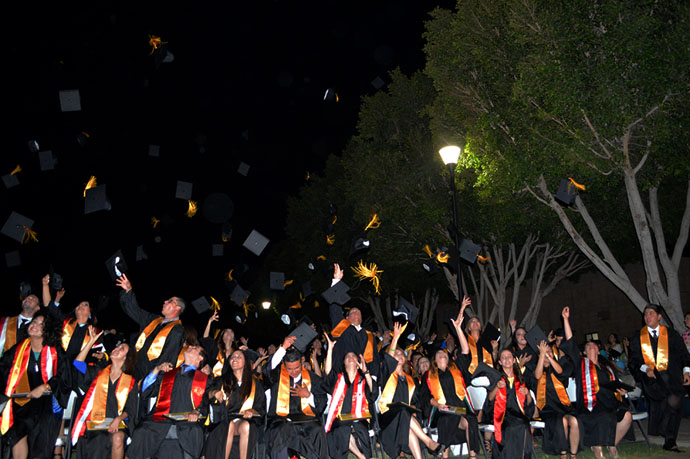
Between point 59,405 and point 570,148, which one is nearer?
point 59,405

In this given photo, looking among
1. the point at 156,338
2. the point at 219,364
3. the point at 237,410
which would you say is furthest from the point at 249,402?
the point at 219,364

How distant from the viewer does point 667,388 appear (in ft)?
27.2

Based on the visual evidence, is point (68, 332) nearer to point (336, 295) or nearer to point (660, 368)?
point (336, 295)

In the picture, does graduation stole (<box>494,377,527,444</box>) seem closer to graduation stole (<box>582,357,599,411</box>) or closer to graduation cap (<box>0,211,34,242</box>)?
graduation stole (<box>582,357,599,411</box>)

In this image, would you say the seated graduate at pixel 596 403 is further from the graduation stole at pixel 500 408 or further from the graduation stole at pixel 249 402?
the graduation stole at pixel 249 402

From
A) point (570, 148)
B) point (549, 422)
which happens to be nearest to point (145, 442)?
point (549, 422)

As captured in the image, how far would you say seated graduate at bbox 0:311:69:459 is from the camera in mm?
6891

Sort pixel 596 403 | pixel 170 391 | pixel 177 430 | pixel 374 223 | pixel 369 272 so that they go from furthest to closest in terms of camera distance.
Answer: pixel 369 272 → pixel 374 223 → pixel 596 403 → pixel 170 391 → pixel 177 430

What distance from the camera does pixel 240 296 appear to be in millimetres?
15133

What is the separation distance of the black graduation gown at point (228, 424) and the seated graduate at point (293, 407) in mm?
206

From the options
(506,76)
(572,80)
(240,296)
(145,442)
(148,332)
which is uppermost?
(506,76)

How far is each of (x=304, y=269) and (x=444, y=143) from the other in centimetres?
1659

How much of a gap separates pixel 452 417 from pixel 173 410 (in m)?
3.61

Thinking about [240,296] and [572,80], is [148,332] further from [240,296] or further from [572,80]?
[572,80]
